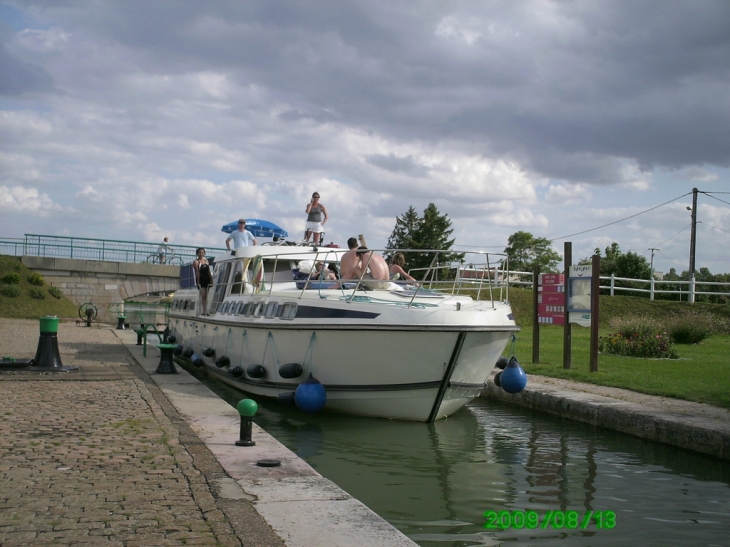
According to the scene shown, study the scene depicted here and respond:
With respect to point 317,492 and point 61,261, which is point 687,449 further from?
point 61,261

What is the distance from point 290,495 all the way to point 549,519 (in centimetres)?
246

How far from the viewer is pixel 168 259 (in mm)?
42594

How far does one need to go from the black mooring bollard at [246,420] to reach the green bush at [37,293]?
34.3 m

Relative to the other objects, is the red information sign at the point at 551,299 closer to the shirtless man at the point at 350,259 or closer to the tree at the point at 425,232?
the shirtless man at the point at 350,259

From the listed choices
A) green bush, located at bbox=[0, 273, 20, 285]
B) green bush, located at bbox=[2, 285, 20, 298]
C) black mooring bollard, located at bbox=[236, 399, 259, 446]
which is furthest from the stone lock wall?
black mooring bollard, located at bbox=[236, 399, 259, 446]

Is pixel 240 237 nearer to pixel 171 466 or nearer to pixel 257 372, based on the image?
pixel 257 372

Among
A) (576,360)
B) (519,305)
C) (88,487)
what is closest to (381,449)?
(88,487)

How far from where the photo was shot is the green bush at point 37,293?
37.8 metres

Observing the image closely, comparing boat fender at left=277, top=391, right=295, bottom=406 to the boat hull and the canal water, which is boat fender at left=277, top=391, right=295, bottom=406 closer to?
the canal water

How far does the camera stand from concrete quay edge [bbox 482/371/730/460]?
8.55m

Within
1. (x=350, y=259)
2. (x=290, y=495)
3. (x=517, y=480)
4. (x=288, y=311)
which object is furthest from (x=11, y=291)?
(x=290, y=495)

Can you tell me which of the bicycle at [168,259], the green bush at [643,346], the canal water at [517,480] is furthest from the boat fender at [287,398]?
the bicycle at [168,259]

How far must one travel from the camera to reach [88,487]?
5594mm

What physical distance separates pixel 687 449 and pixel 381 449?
3.71m
